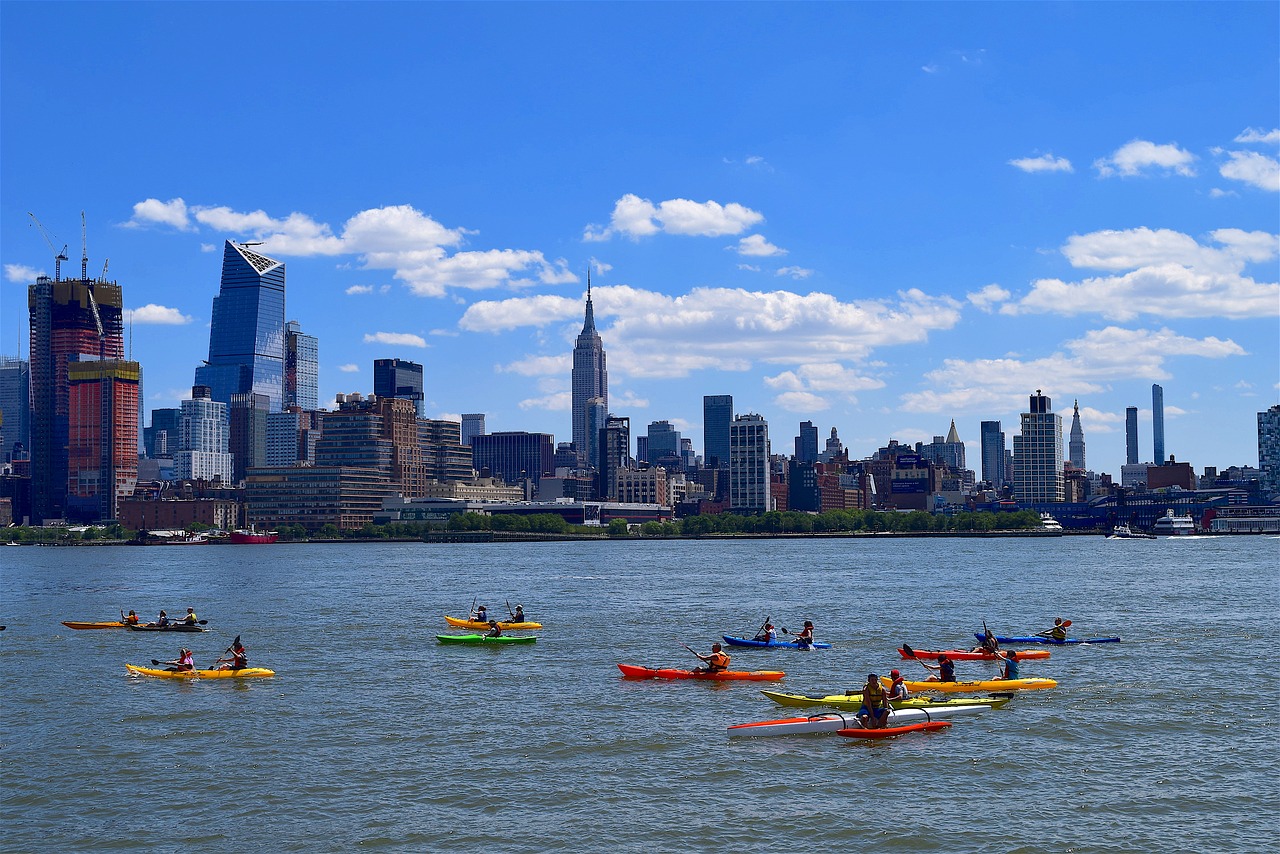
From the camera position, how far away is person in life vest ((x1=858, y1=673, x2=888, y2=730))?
151ft

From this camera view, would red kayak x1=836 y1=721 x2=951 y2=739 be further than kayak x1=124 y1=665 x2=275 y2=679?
No

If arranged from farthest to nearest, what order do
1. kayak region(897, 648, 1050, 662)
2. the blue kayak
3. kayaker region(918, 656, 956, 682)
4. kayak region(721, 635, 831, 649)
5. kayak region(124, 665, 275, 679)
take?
kayak region(721, 635, 831, 649)
the blue kayak
kayak region(897, 648, 1050, 662)
kayak region(124, 665, 275, 679)
kayaker region(918, 656, 956, 682)

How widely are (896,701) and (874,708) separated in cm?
298

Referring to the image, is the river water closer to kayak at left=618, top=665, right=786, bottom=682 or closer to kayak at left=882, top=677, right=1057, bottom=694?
kayak at left=618, top=665, right=786, bottom=682

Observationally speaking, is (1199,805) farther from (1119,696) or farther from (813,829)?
(1119,696)

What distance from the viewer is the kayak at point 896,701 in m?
48.9

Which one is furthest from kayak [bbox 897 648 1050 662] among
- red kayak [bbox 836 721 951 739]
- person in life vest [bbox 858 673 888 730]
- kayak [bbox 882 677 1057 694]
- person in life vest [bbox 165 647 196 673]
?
person in life vest [bbox 165 647 196 673]

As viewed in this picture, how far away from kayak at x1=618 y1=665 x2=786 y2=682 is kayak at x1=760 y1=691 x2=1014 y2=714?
232 inches

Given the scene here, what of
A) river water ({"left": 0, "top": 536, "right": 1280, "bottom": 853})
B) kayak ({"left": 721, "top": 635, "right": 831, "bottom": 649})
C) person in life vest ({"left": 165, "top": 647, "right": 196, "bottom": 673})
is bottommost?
river water ({"left": 0, "top": 536, "right": 1280, "bottom": 853})

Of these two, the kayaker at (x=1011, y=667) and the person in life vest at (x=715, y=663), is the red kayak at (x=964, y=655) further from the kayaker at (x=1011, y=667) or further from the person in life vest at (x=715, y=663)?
the person in life vest at (x=715, y=663)

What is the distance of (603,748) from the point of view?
44.4 m

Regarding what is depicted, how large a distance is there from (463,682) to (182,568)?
154 meters

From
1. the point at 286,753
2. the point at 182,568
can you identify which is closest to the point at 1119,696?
the point at 286,753

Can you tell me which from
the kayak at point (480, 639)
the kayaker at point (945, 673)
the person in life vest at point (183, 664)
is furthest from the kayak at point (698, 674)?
the person in life vest at point (183, 664)
